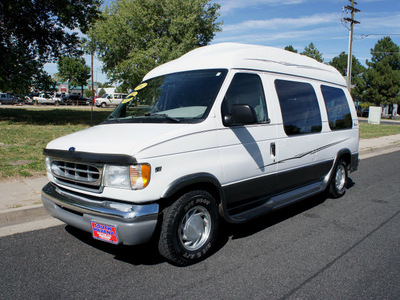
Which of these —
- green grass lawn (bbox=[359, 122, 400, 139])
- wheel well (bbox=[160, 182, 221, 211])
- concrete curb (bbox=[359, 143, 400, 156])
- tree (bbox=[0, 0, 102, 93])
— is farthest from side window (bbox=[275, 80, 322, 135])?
tree (bbox=[0, 0, 102, 93])

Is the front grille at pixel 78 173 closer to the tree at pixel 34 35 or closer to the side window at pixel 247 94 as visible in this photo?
the side window at pixel 247 94

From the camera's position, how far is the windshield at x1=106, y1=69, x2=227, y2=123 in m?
3.92

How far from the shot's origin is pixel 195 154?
3568 millimetres

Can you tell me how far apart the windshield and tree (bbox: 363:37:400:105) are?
5139 centimetres

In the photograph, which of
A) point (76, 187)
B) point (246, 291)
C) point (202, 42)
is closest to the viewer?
point (246, 291)

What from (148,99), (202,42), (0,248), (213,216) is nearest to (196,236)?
(213,216)

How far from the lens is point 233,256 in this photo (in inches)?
154

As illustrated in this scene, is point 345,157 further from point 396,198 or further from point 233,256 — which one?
point 233,256

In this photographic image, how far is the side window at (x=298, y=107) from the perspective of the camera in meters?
4.79

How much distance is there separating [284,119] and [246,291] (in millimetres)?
2434

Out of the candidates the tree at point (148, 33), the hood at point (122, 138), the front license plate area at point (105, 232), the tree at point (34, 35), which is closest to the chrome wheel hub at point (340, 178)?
the hood at point (122, 138)

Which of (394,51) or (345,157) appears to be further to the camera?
(394,51)

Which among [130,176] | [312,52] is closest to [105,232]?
[130,176]

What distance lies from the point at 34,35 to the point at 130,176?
781 inches
